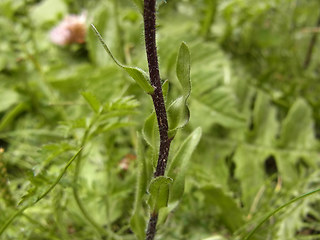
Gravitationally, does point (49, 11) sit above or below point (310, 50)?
above

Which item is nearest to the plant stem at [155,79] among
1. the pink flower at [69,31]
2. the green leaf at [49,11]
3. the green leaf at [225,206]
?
the green leaf at [225,206]

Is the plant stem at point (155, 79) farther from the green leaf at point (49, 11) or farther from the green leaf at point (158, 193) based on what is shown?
the green leaf at point (49, 11)

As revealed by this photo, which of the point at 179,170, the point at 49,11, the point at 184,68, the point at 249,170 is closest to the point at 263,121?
the point at 249,170

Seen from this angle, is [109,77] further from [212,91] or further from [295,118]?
[295,118]

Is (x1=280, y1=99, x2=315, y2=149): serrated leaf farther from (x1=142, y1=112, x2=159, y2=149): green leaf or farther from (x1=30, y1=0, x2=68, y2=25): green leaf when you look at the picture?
(x1=30, y1=0, x2=68, y2=25): green leaf

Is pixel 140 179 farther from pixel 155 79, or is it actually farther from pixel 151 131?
pixel 155 79

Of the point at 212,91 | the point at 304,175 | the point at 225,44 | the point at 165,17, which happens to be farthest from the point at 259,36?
the point at 304,175

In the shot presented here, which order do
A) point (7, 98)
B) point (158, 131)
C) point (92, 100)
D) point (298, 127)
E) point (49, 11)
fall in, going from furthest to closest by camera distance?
point (49, 11) → point (7, 98) → point (298, 127) → point (92, 100) → point (158, 131)
